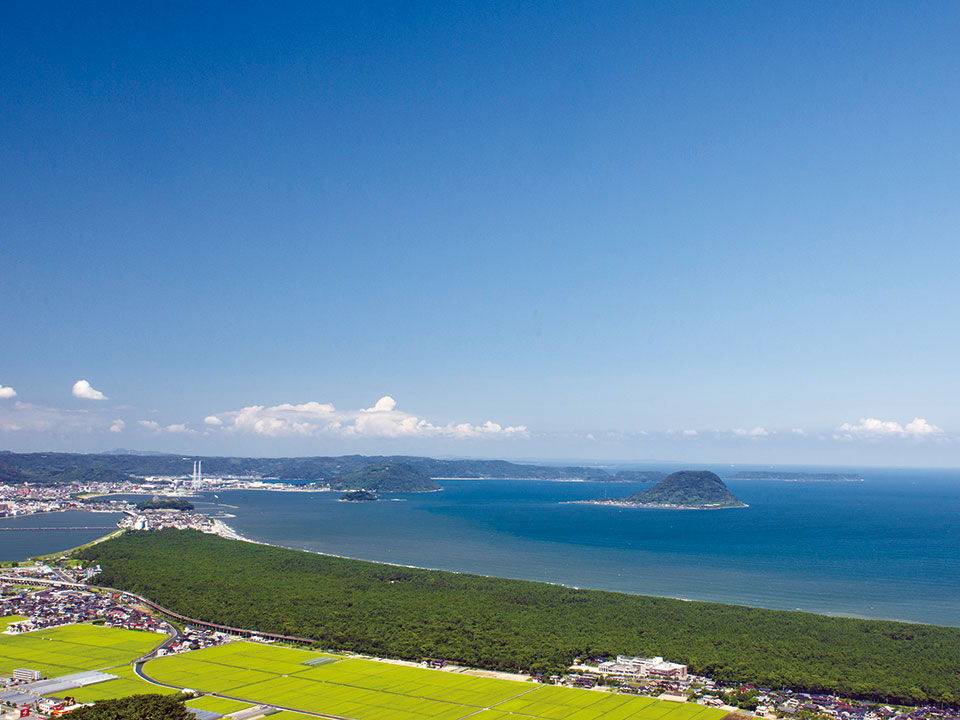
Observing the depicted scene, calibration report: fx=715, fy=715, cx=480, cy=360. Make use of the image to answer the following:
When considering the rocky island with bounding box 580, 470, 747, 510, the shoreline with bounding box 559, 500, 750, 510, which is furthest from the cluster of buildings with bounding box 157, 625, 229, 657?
the rocky island with bounding box 580, 470, 747, 510

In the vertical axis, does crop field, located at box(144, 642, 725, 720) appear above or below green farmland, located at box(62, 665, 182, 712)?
below

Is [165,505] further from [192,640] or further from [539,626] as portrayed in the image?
[539,626]

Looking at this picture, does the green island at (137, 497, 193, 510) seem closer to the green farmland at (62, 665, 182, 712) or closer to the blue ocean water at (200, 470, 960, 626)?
the blue ocean water at (200, 470, 960, 626)

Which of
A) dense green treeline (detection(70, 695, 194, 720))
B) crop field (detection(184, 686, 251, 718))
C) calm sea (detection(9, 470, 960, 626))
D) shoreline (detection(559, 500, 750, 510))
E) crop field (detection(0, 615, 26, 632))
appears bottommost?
shoreline (detection(559, 500, 750, 510))

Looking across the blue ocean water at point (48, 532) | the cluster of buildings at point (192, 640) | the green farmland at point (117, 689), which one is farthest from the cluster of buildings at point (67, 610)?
the blue ocean water at point (48, 532)

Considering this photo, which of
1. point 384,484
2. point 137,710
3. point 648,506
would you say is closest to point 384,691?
point 137,710

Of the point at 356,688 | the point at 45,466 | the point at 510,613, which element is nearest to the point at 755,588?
the point at 510,613
